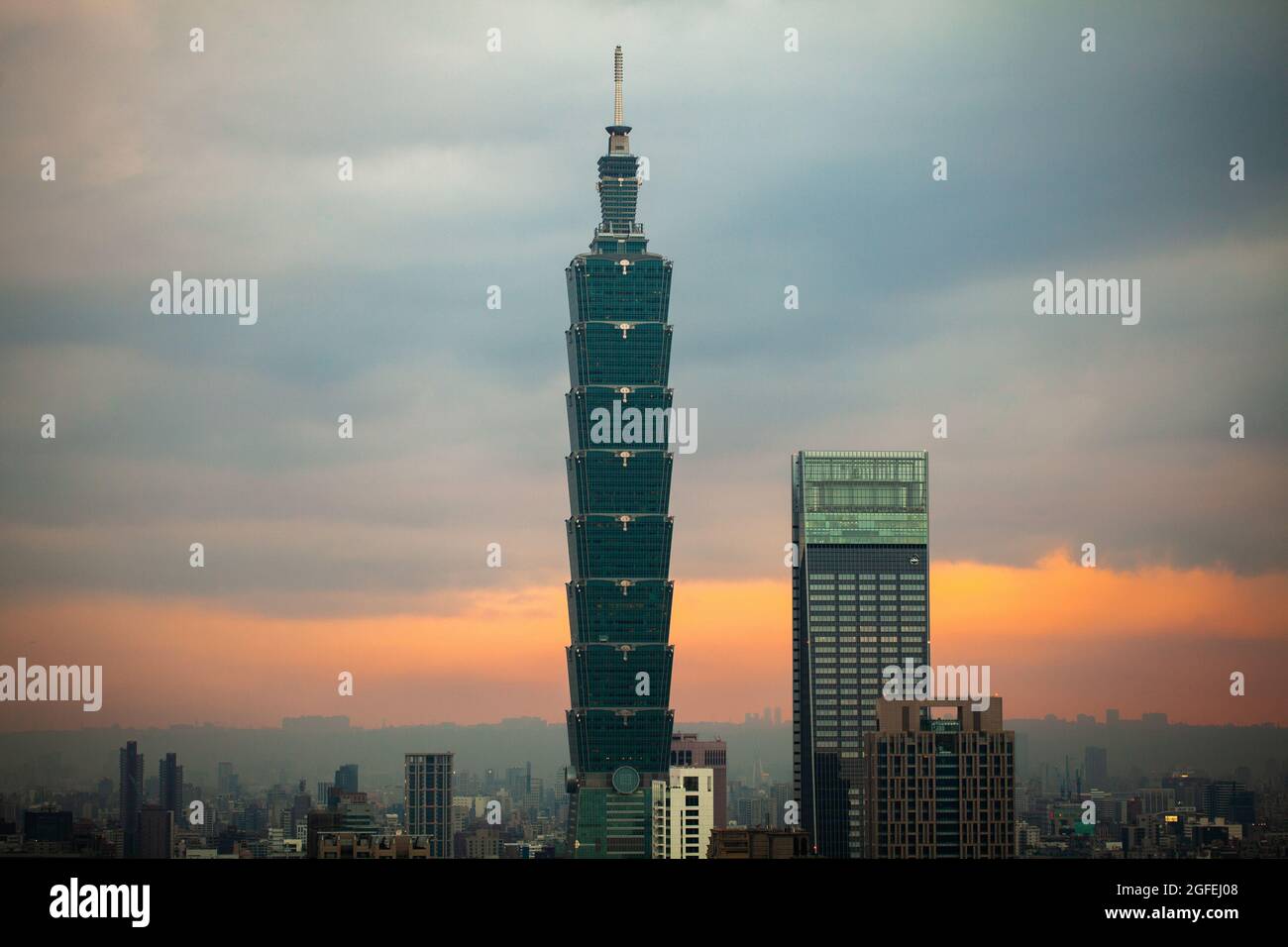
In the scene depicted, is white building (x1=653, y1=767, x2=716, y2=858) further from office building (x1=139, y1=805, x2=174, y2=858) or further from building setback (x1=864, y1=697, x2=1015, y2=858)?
office building (x1=139, y1=805, x2=174, y2=858)

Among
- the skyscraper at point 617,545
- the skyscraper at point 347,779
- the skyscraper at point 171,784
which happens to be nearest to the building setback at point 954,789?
the skyscraper at point 617,545

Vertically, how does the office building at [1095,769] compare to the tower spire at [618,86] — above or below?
below

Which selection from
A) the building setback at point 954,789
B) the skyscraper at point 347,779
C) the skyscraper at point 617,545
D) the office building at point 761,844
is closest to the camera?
the office building at point 761,844

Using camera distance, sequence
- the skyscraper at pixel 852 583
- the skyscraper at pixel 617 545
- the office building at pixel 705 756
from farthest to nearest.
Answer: the skyscraper at pixel 852 583
the office building at pixel 705 756
the skyscraper at pixel 617 545

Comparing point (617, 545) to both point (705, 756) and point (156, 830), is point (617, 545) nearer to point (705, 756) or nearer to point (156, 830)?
point (705, 756)

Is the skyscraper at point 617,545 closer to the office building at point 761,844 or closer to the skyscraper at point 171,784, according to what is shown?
the office building at point 761,844

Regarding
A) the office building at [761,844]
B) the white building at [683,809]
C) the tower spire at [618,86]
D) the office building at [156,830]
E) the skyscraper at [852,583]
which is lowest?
the white building at [683,809]
